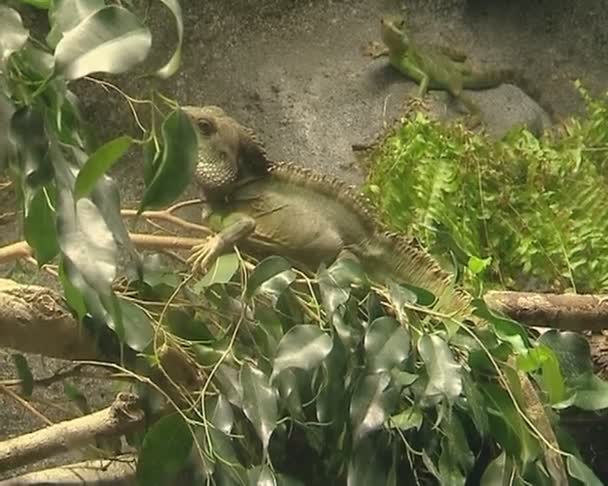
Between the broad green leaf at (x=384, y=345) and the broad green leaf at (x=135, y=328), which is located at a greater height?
the broad green leaf at (x=384, y=345)

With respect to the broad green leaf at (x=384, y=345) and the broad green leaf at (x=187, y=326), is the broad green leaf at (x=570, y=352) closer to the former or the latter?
the broad green leaf at (x=384, y=345)

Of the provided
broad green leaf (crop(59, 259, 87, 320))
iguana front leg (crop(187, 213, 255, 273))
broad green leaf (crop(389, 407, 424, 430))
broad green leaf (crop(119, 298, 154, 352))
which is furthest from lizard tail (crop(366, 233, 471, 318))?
broad green leaf (crop(59, 259, 87, 320))

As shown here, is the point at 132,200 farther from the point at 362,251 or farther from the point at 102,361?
the point at 102,361

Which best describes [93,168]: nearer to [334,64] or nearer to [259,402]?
[259,402]

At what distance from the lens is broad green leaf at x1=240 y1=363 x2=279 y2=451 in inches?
61.9

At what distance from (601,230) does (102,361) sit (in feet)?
5.46

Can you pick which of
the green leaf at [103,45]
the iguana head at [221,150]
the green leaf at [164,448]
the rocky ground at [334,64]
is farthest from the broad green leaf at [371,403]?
the rocky ground at [334,64]

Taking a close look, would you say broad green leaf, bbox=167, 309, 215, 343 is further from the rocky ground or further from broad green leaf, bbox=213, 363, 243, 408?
the rocky ground

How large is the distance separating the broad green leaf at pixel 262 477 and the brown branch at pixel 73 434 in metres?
0.24

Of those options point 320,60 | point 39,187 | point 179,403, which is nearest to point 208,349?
point 179,403

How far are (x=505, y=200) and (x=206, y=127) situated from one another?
3.26 feet

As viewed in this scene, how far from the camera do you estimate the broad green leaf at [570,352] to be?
1.90 meters

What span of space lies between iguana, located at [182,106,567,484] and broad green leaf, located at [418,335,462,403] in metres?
0.57

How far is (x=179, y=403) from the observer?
171 cm
